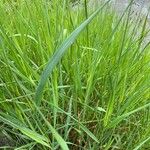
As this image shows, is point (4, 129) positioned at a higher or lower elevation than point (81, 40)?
lower

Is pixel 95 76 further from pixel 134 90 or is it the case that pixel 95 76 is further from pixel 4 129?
pixel 4 129

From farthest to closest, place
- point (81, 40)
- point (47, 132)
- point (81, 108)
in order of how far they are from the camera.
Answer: point (81, 40), point (81, 108), point (47, 132)

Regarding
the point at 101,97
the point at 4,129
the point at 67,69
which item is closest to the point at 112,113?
the point at 101,97

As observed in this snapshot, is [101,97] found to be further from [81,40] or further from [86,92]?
[81,40]

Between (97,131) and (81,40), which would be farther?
(81,40)

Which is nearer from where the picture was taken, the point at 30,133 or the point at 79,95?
the point at 30,133

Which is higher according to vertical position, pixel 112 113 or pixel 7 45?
pixel 7 45

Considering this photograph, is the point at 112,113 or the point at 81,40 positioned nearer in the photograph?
the point at 112,113

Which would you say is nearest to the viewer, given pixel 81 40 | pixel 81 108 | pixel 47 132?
pixel 47 132

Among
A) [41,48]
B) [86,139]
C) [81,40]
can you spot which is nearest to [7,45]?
[41,48]
